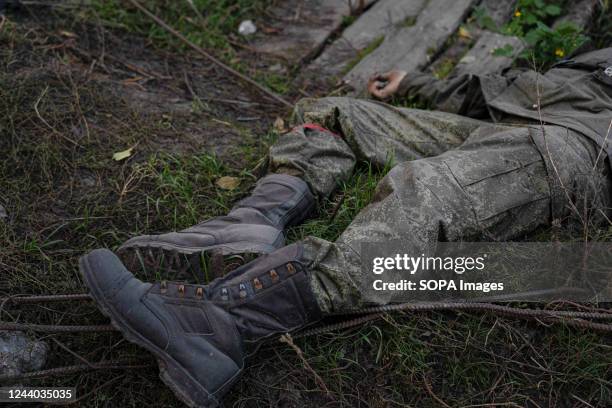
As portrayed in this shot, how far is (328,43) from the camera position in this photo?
3969 millimetres

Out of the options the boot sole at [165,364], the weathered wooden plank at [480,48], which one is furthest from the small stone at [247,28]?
the boot sole at [165,364]

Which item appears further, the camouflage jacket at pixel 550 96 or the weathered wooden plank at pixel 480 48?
the weathered wooden plank at pixel 480 48

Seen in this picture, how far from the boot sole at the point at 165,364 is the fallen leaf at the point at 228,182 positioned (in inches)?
35.9

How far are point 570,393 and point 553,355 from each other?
0.45 ft

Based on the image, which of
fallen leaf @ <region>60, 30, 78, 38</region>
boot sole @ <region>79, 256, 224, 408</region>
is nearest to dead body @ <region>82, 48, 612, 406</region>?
boot sole @ <region>79, 256, 224, 408</region>

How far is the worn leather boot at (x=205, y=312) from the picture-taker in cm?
187

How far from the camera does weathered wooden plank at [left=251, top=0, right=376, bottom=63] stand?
3870 mm

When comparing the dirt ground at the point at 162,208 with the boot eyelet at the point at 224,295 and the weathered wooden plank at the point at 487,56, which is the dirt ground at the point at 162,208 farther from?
the weathered wooden plank at the point at 487,56

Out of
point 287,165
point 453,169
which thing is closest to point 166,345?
point 287,165

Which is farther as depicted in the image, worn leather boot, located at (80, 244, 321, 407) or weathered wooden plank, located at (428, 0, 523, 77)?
weathered wooden plank, located at (428, 0, 523, 77)

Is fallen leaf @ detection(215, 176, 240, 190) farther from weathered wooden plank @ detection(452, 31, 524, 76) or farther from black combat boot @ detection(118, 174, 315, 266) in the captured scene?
weathered wooden plank @ detection(452, 31, 524, 76)

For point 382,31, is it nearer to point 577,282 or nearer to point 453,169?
point 453,169

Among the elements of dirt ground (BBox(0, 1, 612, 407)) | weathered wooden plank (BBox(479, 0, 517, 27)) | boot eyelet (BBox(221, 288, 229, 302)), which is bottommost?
dirt ground (BBox(0, 1, 612, 407))

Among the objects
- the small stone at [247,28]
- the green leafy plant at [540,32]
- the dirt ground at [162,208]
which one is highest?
the green leafy plant at [540,32]
